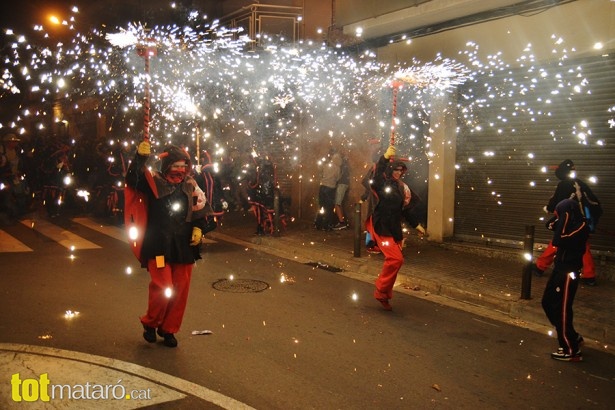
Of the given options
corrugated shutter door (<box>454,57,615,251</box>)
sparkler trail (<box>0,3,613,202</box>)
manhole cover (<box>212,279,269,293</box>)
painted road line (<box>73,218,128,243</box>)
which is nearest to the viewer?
manhole cover (<box>212,279,269,293</box>)

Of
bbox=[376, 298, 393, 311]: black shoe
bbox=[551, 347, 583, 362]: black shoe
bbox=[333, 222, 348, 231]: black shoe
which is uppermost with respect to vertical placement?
bbox=[333, 222, 348, 231]: black shoe

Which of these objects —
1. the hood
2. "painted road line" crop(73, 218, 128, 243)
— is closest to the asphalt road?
the hood

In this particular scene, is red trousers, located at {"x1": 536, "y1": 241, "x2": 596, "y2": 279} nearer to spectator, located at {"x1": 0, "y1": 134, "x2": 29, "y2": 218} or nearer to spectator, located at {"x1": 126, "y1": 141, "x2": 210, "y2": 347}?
spectator, located at {"x1": 126, "y1": 141, "x2": 210, "y2": 347}

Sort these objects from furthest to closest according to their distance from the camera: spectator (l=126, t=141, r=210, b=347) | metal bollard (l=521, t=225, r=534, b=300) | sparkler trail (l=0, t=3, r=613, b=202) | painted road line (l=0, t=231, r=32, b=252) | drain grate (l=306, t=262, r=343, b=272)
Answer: sparkler trail (l=0, t=3, r=613, b=202), painted road line (l=0, t=231, r=32, b=252), drain grate (l=306, t=262, r=343, b=272), metal bollard (l=521, t=225, r=534, b=300), spectator (l=126, t=141, r=210, b=347)

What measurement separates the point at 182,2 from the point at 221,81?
3.14 m

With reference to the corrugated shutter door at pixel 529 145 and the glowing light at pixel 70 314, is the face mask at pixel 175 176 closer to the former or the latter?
the glowing light at pixel 70 314

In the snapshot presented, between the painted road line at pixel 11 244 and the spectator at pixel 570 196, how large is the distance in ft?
27.8

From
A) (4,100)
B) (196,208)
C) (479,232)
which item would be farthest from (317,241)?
(4,100)

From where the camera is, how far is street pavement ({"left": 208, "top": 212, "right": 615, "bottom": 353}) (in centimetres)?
630

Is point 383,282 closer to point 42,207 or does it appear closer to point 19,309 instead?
point 19,309

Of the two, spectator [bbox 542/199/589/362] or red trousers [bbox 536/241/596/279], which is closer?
spectator [bbox 542/199/589/362]

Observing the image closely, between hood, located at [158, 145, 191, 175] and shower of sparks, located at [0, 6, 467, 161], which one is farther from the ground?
shower of sparks, located at [0, 6, 467, 161]

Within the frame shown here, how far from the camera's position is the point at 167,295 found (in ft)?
15.9

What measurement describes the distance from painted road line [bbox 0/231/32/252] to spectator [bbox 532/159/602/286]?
27.8 feet
